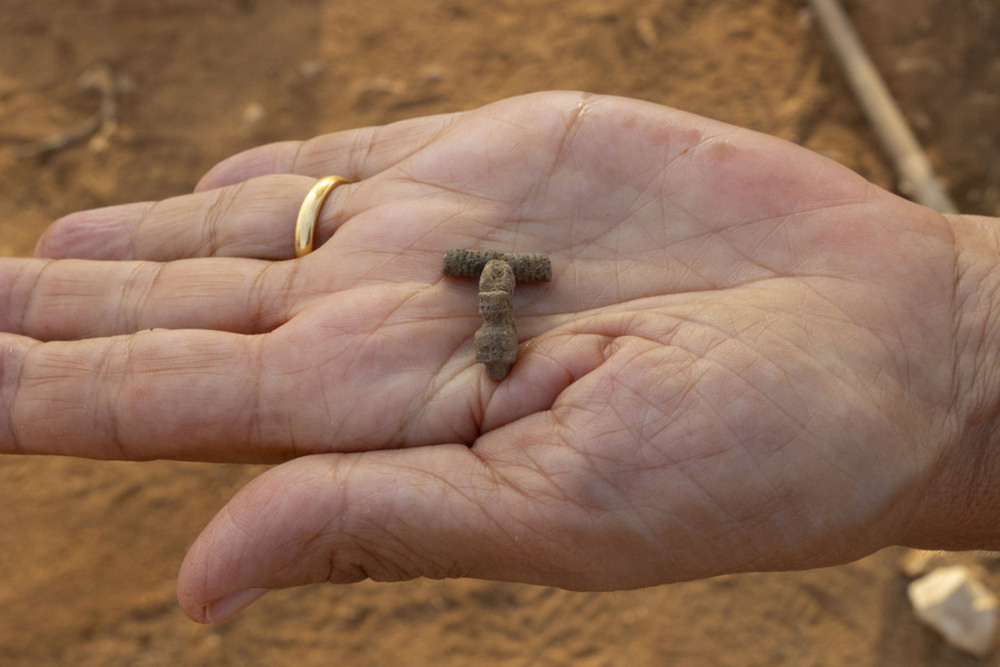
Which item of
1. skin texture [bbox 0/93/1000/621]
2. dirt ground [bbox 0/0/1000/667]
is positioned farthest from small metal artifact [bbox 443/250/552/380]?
dirt ground [bbox 0/0/1000/667]

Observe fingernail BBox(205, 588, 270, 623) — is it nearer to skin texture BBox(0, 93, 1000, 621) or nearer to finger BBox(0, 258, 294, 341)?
skin texture BBox(0, 93, 1000, 621)

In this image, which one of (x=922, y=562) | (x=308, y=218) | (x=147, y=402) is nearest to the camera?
(x=147, y=402)

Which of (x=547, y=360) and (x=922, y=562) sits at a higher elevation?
(x=547, y=360)

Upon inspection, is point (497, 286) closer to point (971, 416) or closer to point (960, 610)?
point (971, 416)

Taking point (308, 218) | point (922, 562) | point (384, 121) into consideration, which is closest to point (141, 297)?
point (308, 218)

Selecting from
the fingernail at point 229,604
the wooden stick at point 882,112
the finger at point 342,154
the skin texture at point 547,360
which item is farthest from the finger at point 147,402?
the wooden stick at point 882,112

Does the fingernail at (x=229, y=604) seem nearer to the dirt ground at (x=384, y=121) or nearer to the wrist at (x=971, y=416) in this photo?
the dirt ground at (x=384, y=121)
